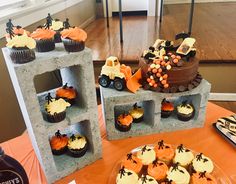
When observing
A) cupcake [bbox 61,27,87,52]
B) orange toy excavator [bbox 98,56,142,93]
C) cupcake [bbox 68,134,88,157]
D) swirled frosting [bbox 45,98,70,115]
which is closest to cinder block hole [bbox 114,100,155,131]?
orange toy excavator [bbox 98,56,142,93]

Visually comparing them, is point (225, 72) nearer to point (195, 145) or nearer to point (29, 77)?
point (195, 145)

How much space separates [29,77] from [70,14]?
1.88 metres

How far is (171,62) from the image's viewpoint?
36.5 inches

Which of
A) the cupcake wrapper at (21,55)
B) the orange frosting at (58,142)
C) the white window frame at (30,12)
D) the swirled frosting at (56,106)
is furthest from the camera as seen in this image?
the white window frame at (30,12)

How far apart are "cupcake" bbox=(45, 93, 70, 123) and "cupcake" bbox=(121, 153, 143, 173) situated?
0.83 feet

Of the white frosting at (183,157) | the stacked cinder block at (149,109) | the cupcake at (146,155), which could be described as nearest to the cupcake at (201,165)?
the white frosting at (183,157)

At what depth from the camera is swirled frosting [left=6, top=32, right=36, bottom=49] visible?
0.63 meters

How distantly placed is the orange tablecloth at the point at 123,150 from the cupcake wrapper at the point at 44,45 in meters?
0.44

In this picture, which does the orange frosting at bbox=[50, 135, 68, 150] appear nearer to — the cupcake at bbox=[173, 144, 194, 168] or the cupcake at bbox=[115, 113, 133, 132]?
the cupcake at bbox=[115, 113, 133, 132]

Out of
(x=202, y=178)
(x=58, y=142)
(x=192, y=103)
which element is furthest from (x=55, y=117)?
(x=192, y=103)

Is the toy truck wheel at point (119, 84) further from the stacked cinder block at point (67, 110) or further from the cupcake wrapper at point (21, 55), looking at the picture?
the cupcake wrapper at point (21, 55)

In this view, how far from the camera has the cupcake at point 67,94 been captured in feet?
2.62

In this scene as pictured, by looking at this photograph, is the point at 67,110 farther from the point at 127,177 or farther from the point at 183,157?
the point at 183,157

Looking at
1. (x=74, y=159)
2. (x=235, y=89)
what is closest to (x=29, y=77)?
(x=74, y=159)
